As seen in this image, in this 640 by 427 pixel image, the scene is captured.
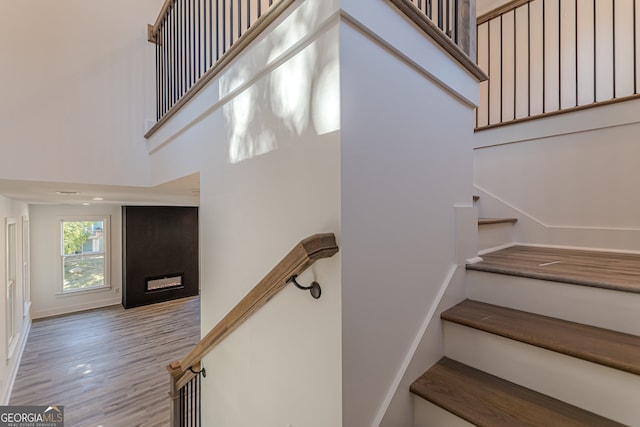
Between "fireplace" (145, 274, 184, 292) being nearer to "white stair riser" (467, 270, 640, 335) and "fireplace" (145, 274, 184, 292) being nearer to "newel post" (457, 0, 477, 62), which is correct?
"white stair riser" (467, 270, 640, 335)

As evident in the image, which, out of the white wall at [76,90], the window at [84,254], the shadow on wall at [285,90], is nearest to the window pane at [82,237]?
the window at [84,254]

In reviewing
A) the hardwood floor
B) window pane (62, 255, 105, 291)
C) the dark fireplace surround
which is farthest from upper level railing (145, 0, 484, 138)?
window pane (62, 255, 105, 291)

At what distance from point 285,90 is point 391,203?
0.53 meters

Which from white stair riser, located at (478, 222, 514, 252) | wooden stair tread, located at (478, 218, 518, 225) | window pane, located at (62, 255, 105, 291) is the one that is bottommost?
window pane, located at (62, 255, 105, 291)

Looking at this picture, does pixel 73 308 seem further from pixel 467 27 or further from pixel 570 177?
pixel 570 177

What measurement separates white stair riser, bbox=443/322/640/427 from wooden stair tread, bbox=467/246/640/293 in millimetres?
322

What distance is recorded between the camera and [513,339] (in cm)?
97

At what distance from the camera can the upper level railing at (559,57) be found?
6.98 ft

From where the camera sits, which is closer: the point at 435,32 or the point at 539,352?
the point at 539,352

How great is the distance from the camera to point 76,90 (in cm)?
203

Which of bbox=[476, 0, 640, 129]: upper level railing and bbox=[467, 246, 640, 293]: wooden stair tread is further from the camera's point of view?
bbox=[476, 0, 640, 129]: upper level railing

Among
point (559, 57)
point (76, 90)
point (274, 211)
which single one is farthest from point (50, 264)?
point (559, 57)

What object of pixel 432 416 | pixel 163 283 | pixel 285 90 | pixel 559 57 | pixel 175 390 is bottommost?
pixel 163 283

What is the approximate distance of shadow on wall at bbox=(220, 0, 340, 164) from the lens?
0.81 m
